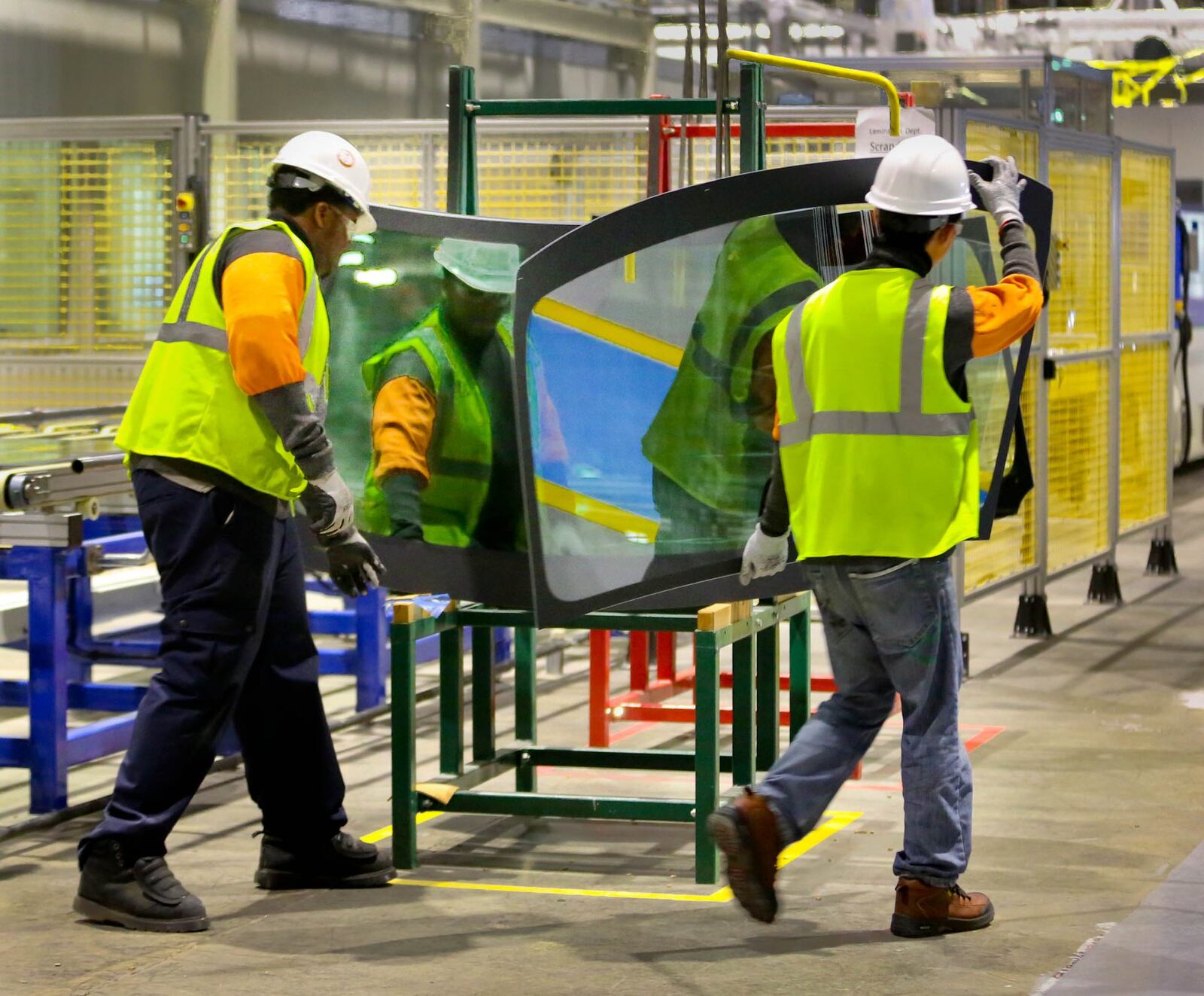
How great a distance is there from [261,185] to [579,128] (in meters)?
1.63

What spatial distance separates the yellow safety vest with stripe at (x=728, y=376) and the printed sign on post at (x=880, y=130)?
1338mm

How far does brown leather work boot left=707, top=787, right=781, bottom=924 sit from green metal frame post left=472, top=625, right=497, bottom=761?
1707 millimetres

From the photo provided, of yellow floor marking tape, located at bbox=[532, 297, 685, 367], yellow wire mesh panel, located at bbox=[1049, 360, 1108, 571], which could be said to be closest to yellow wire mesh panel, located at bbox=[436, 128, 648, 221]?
yellow wire mesh panel, located at bbox=[1049, 360, 1108, 571]

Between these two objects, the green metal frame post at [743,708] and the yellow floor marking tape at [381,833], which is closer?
the green metal frame post at [743,708]

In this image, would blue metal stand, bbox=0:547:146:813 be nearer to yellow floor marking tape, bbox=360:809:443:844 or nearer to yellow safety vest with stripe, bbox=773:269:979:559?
yellow floor marking tape, bbox=360:809:443:844

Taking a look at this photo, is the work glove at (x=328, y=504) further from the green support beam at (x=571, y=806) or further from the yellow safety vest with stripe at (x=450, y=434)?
the green support beam at (x=571, y=806)

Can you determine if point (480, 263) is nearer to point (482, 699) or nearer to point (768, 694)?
point (482, 699)

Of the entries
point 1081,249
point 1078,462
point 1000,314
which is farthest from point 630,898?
point 1081,249

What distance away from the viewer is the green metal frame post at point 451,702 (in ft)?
19.6

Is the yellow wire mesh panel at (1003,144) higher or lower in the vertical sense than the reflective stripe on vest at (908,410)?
higher

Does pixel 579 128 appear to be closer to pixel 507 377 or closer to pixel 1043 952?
pixel 507 377

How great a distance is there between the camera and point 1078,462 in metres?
10.2

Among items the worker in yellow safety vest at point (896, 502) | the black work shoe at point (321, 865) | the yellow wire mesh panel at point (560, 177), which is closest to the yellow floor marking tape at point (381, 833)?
the black work shoe at point (321, 865)

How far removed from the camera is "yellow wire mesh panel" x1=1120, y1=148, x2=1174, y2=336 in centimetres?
1111
